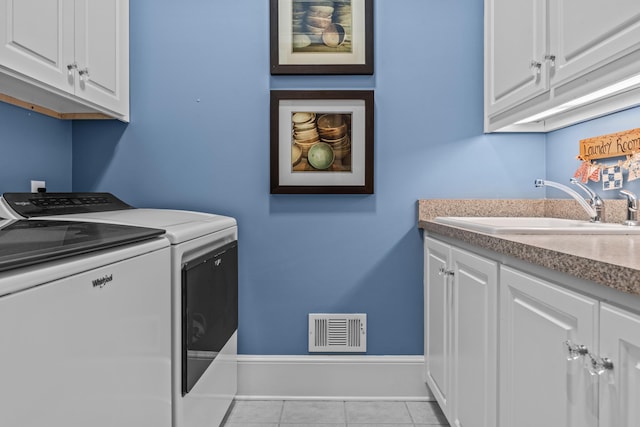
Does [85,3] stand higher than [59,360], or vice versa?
[85,3]

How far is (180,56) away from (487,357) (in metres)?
1.92

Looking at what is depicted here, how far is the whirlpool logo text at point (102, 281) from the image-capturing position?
3.05 ft

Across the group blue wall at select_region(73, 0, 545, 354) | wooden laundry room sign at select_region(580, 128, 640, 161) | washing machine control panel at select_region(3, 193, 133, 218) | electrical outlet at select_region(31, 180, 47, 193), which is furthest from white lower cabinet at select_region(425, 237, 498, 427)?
electrical outlet at select_region(31, 180, 47, 193)

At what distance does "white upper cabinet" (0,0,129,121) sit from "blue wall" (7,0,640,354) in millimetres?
155

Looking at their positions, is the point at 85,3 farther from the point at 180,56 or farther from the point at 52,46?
the point at 180,56

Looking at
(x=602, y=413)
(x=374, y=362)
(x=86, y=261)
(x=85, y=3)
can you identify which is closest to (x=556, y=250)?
(x=602, y=413)

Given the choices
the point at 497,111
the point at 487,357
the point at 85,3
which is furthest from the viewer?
the point at 497,111

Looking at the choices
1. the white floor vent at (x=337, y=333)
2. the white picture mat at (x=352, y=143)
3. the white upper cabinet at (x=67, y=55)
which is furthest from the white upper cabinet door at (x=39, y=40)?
the white floor vent at (x=337, y=333)

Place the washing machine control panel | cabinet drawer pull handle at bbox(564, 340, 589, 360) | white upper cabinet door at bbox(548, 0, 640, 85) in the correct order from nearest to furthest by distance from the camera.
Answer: cabinet drawer pull handle at bbox(564, 340, 589, 360) < white upper cabinet door at bbox(548, 0, 640, 85) < the washing machine control panel

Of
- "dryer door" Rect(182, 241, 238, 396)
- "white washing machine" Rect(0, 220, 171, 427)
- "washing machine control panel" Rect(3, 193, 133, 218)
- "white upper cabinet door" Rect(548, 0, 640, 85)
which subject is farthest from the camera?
"washing machine control panel" Rect(3, 193, 133, 218)

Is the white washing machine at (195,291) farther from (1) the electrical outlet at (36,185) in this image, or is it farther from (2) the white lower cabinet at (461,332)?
(2) the white lower cabinet at (461,332)

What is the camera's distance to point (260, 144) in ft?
7.25

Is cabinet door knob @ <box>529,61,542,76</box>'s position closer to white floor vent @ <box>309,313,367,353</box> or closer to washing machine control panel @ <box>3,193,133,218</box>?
white floor vent @ <box>309,313,367,353</box>

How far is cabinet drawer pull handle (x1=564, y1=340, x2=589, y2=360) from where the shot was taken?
0.85 meters
